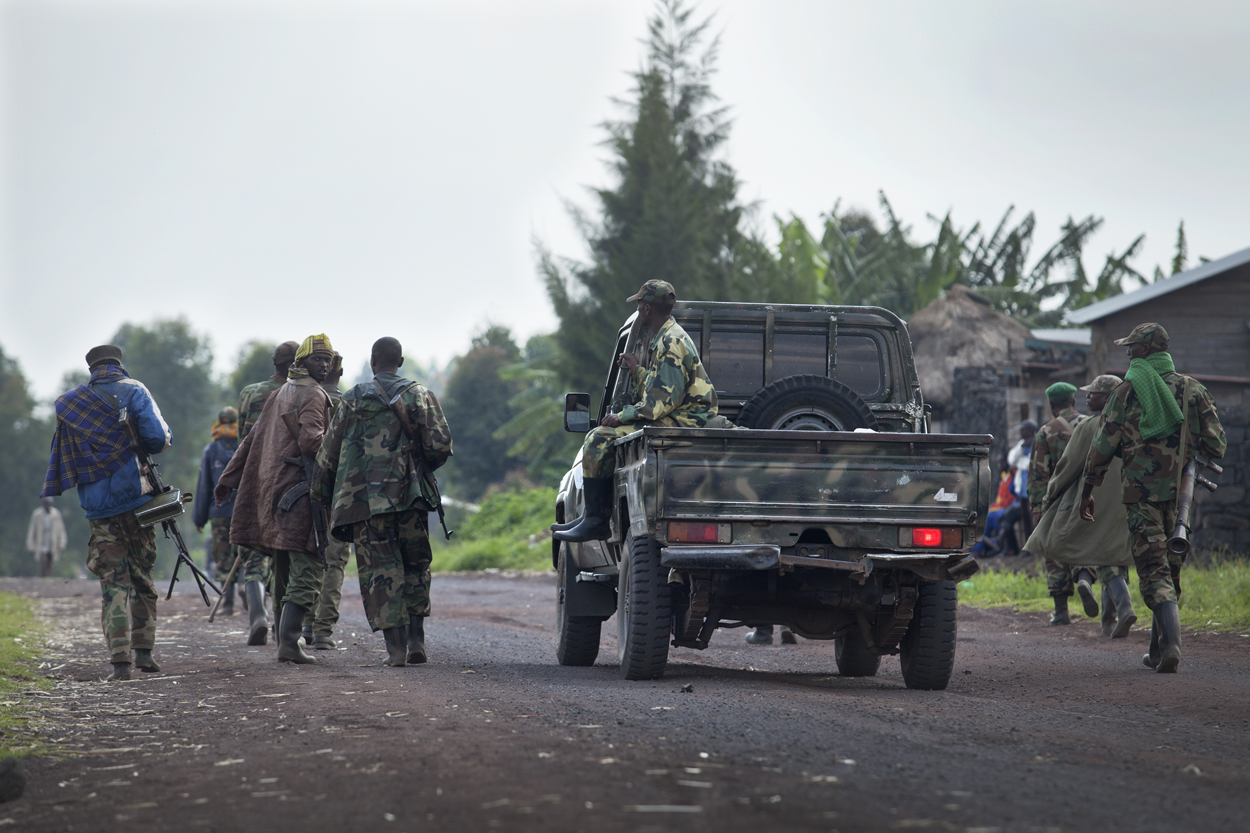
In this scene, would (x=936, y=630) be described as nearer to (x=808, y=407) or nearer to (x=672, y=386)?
(x=808, y=407)

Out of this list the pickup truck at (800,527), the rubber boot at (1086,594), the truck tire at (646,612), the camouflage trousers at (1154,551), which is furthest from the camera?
the rubber boot at (1086,594)

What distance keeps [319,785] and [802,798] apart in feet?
4.99

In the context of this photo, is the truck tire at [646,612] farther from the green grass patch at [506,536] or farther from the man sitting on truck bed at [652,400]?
the green grass patch at [506,536]

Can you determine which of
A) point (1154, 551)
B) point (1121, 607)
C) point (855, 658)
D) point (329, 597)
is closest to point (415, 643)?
point (329, 597)

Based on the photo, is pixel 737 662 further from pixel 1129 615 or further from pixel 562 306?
pixel 562 306

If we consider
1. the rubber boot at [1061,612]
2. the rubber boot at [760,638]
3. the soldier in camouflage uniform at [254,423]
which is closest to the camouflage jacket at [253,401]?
the soldier in camouflage uniform at [254,423]

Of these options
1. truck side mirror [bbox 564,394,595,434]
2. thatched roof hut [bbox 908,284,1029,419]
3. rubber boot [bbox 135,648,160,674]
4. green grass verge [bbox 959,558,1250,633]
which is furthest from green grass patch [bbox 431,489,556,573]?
rubber boot [bbox 135,648,160,674]

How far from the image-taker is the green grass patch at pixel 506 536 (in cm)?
2628

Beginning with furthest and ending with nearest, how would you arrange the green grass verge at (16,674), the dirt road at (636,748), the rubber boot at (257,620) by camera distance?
the rubber boot at (257,620), the green grass verge at (16,674), the dirt road at (636,748)

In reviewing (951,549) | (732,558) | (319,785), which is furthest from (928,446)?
(319,785)

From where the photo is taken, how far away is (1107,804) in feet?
12.8

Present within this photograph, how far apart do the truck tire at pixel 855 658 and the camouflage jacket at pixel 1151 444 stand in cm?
183

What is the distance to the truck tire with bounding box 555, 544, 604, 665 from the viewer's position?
8.45 metres

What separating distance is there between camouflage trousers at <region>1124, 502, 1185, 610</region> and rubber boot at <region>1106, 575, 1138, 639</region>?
196 centimetres
